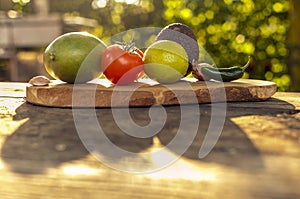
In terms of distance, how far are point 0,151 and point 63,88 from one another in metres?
0.48

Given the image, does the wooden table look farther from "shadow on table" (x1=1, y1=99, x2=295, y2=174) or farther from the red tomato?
the red tomato

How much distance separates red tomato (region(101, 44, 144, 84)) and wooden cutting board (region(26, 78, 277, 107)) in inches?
1.2

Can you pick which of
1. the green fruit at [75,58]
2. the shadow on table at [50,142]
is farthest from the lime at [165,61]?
the shadow on table at [50,142]

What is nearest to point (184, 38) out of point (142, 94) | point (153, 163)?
point (142, 94)

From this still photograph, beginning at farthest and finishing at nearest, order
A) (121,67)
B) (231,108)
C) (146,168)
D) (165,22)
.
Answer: (165,22), (121,67), (231,108), (146,168)

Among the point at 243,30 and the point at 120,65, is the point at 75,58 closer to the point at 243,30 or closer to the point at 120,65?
the point at 120,65

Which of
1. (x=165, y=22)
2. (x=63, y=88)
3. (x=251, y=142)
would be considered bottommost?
(x=165, y=22)

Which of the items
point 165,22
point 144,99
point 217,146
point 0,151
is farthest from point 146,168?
point 165,22

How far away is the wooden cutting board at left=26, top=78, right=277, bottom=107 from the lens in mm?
1216

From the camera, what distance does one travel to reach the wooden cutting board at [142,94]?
122cm

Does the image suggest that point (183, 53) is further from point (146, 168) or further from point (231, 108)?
point (146, 168)

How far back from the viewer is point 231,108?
120 centimetres

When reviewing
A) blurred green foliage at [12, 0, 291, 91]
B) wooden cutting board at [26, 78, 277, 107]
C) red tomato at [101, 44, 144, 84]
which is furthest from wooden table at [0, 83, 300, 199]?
blurred green foliage at [12, 0, 291, 91]

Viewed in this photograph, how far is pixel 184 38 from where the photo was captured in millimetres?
1465
